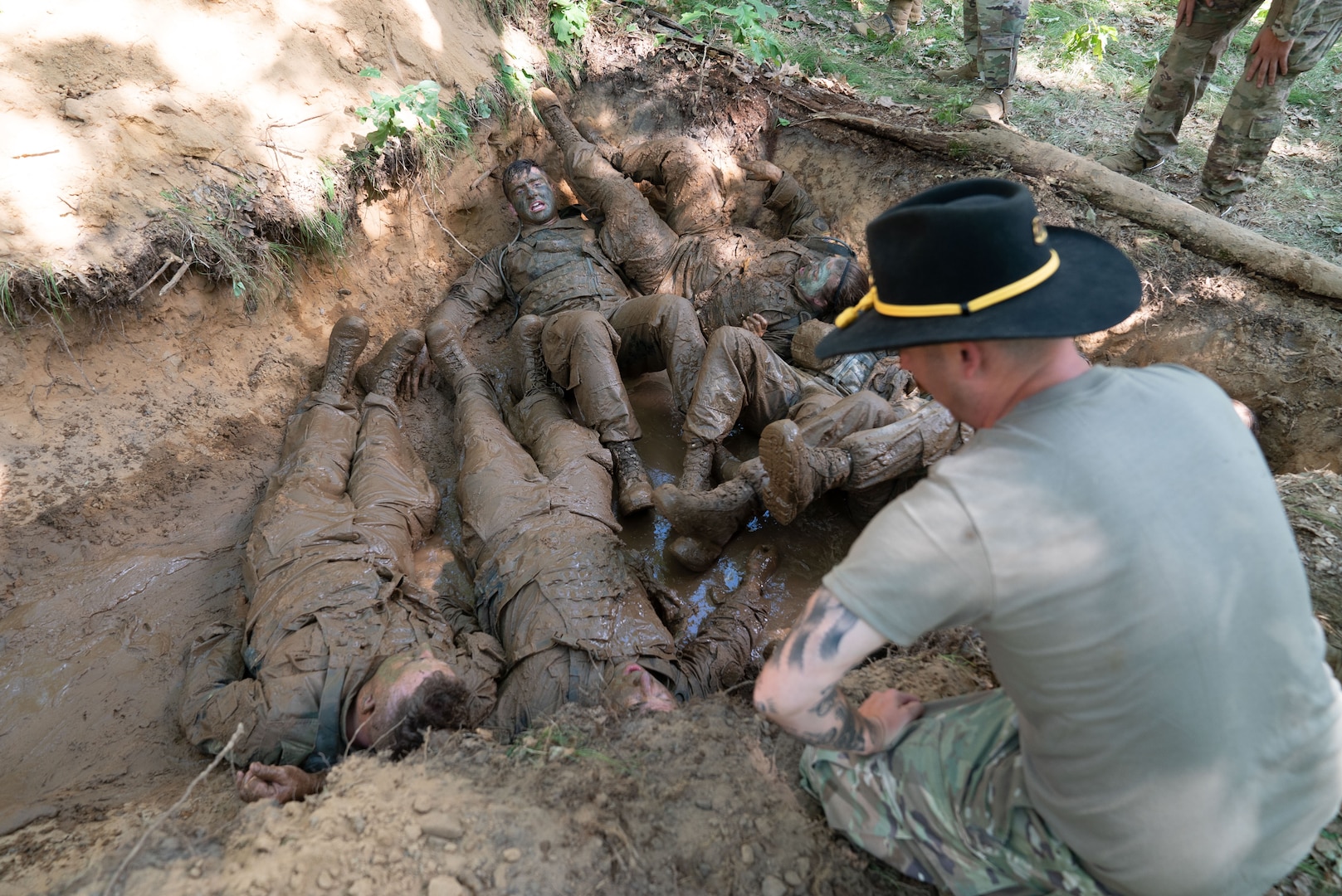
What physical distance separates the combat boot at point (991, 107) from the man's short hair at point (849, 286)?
161 cm

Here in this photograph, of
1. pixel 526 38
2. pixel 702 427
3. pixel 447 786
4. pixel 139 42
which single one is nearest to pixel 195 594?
pixel 447 786

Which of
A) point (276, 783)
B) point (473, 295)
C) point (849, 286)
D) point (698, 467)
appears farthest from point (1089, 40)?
point (276, 783)

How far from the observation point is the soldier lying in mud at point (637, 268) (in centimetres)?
431

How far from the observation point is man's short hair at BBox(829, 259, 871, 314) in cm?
453

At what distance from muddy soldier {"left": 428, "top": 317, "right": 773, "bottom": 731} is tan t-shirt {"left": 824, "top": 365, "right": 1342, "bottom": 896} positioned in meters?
1.56

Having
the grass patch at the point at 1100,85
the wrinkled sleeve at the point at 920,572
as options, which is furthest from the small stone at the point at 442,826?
the grass patch at the point at 1100,85

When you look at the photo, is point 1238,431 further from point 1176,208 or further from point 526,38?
point 526,38

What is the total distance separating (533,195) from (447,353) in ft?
4.68

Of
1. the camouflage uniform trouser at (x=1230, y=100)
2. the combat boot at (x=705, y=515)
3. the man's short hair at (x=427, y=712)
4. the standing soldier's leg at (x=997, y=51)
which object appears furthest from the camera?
the standing soldier's leg at (x=997, y=51)

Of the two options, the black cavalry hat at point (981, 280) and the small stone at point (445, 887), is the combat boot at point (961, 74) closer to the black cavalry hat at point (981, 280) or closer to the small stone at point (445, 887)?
the black cavalry hat at point (981, 280)

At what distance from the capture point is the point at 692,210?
5.31m

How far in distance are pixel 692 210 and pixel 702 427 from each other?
2.28 meters

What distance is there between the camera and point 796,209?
526 centimetres

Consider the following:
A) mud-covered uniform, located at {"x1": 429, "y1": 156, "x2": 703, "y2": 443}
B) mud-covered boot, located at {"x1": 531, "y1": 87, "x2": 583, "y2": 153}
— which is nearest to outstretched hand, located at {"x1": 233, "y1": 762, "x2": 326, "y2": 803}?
mud-covered uniform, located at {"x1": 429, "y1": 156, "x2": 703, "y2": 443}
